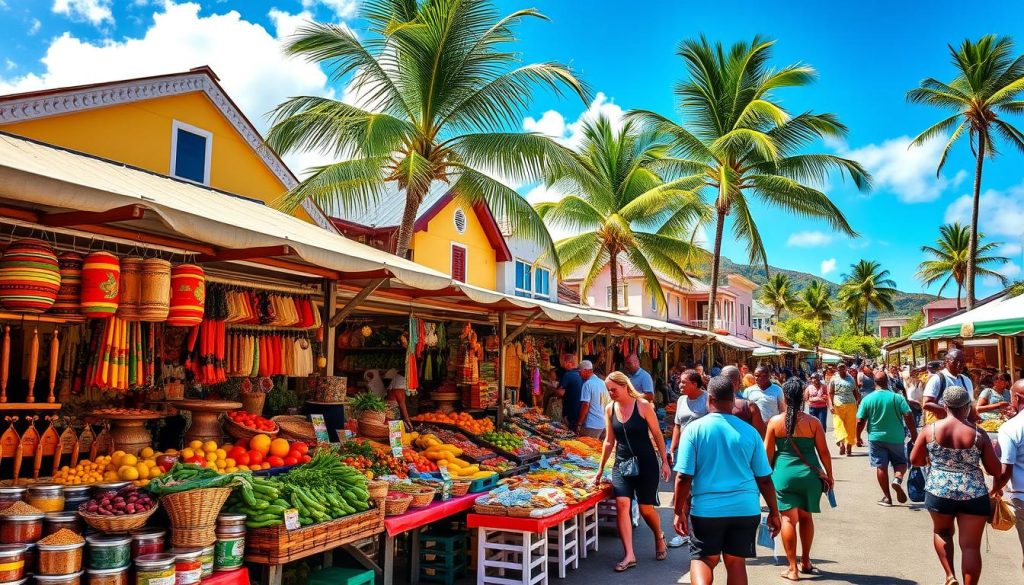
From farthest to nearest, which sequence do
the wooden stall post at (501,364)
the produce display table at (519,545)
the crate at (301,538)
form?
1. the wooden stall post at (501,364)
2. the produce display table at (519,545)
3. the crate at (301,538)

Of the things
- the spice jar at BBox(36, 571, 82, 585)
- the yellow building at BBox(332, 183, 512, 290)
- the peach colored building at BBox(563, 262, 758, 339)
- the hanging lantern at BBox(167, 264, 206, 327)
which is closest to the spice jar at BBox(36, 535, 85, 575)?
the spice jar at BBox(36, 571, 82, 585)

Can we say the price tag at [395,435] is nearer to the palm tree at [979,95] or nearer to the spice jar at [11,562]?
the spice jar at [11,562]

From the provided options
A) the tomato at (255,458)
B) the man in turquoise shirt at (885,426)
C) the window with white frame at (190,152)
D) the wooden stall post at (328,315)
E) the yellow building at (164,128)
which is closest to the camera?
the tomato at (255,458)

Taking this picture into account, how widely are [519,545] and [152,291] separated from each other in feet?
12.6

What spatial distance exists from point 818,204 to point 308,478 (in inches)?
789

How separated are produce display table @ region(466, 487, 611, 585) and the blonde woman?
0.47 m

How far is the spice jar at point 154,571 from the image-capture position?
4109 mm

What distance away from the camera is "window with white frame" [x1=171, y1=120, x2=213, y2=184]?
559 inches

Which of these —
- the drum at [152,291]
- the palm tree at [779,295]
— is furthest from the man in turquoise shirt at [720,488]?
the palm tree at [779,295]

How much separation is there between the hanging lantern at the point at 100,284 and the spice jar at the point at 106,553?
5.22 ft

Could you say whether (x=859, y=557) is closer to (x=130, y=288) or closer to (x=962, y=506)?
(x=962, y=506)

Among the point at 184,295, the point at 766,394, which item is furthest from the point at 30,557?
the point at 766,394

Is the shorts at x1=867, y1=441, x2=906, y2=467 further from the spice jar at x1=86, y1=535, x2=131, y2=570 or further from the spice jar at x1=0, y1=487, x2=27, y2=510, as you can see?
the spice jar at x1=0, y1=487, x2=27, y2=510

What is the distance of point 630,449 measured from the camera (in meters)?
7.02
